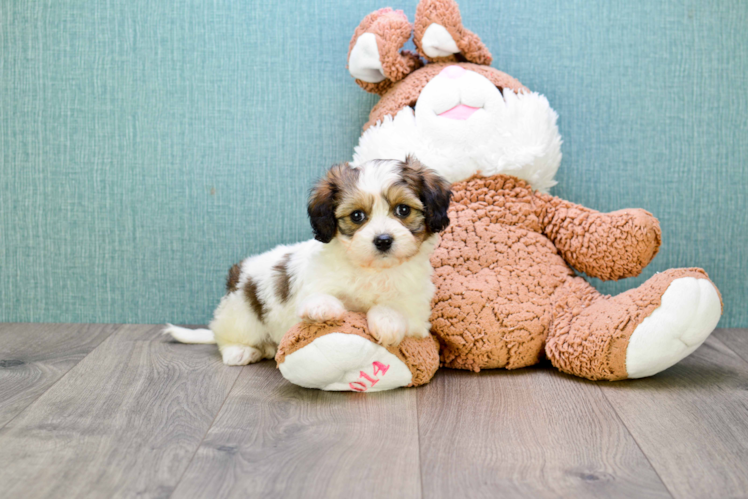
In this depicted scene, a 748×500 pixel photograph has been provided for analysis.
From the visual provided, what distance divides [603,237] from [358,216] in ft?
2.74

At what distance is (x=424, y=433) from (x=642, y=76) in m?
1.69

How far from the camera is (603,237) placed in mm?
2057

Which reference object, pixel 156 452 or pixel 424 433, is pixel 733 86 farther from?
pixel 156 452

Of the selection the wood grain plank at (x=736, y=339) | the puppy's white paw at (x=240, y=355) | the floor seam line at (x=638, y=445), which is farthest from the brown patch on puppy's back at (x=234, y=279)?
the wood grain plank at (x=736, y=339)

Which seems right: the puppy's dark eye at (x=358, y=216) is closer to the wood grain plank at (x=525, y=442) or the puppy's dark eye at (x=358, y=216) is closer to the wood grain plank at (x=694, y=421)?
the wood grain plank at (x=525, y=442)

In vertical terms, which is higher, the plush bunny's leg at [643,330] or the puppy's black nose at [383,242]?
the puppy's black nose at [383,242]

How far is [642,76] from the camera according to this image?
2467 millimetres

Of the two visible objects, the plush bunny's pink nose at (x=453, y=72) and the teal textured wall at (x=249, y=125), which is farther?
the teal textured wall at (x=249, y=125)

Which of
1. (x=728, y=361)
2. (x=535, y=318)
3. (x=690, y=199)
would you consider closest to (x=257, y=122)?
(x=535, y=318)

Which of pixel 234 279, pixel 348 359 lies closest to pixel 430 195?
pixel 348 359

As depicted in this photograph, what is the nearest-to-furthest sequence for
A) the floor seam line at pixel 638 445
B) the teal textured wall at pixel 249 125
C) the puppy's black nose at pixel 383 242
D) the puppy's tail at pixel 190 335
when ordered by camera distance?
the floor seam line at pixel 638 445, the puppy's black nose at pixel 383 242, the puppy's tail at pixel 190 335, the teal textured wall at pixel 249 125

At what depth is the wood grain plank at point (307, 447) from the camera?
1.28m

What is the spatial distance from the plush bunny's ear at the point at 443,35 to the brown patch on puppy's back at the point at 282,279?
33.4 inches

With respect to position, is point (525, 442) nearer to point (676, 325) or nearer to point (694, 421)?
point (694, 421)
